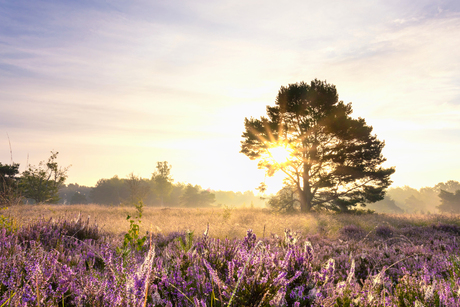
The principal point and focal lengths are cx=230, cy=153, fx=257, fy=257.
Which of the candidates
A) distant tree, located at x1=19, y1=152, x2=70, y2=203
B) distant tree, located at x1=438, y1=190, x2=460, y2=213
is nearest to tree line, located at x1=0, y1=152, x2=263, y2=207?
distant tree, located at x1=19, y1=152, x2=70, y2=203

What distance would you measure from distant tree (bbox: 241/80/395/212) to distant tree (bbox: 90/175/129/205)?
167 ft

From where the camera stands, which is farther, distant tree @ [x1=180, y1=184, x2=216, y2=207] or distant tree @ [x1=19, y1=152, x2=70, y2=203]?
distant tree @ [x1=180, y1=184, x2=216, y2=207]

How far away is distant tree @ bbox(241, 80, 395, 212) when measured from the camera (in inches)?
746

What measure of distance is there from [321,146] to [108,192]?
2237 inches

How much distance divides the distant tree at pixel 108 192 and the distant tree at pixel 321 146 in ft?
167

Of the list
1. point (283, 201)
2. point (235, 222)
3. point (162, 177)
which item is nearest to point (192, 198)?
point (162, 177)

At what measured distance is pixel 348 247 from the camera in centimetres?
509

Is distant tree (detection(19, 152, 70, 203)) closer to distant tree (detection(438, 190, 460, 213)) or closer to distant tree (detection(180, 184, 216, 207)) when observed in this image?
distant tree (detection(180, 184, 216, 207))

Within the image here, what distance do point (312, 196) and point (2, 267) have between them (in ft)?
67.4

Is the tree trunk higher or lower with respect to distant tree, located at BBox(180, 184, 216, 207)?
higher

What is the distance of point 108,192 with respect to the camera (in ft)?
204

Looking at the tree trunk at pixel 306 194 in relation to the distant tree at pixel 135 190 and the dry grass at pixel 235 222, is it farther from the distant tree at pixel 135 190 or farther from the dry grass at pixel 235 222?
the distant tree at pixel 135 190

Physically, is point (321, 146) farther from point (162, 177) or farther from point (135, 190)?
point (162, 177)

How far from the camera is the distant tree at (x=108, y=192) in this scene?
203ft
